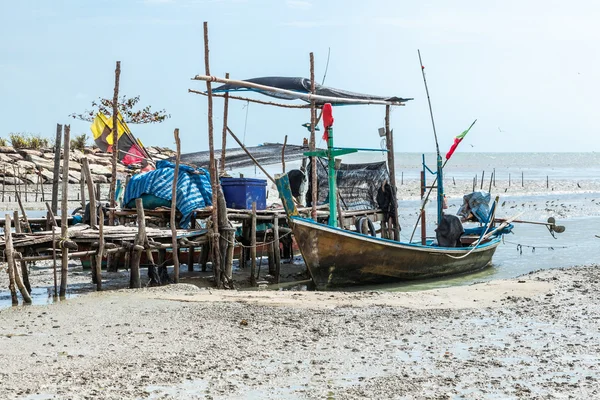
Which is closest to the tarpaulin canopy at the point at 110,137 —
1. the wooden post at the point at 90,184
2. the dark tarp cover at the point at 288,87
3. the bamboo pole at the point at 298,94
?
the dark tarp cover at the point at 288,87

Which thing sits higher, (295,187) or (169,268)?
(295,187)

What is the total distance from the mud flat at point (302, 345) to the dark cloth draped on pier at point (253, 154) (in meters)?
5.62

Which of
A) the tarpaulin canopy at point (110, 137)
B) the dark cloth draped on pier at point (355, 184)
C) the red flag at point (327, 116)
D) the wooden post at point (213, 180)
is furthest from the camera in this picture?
the tarpaulin canopy at point (110, 137)

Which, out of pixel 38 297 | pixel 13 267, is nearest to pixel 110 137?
pixel 38 297

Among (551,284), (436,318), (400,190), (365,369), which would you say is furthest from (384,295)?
(400,190)

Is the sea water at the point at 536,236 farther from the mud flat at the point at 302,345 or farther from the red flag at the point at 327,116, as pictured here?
the mud flat at the point at 302,345

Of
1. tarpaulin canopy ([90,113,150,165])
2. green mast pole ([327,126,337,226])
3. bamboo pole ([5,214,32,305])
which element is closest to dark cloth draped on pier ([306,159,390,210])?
green mast pole ([327,126,337,226])

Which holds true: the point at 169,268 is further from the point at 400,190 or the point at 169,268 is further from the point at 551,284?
the point at 400,190

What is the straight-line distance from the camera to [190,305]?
1073 cm

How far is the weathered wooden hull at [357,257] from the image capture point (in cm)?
1293

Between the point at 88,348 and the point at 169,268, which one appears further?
the point at 169,268

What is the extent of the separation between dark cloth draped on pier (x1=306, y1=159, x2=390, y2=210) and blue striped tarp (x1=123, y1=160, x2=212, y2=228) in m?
3.98

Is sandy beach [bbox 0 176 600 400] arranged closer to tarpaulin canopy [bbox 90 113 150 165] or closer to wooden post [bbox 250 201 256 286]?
wooden post [bbox 250 201 256 286]

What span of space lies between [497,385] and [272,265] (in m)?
8.13
